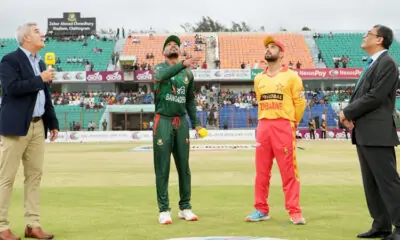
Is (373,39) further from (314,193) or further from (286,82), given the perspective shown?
(314,193)

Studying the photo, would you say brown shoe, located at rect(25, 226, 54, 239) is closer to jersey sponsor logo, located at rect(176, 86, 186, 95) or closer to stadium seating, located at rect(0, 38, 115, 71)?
jersey sponsor logo, located at rect(176, 86, 186, 95)

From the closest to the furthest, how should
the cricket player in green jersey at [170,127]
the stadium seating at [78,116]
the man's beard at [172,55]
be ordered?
the cricket player in green jersey at [170,127], the man's beard at [172,55], the stadium seating at [78,116]

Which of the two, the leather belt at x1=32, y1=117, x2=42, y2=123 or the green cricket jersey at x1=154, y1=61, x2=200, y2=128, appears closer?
the leather belt at x1=32, y1=117, x2=42, y2=123

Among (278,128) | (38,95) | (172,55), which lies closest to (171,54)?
(172,55)

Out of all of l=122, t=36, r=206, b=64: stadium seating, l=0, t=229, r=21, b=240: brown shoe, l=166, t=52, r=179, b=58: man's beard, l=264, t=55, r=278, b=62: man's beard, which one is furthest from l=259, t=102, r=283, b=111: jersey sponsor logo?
l=122, t=36, r=206, b=64: stadium seating

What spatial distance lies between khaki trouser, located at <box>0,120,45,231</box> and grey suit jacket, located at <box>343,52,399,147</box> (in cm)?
332

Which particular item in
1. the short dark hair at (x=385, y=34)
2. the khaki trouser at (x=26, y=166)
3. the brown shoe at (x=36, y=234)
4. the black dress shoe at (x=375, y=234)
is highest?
the short dark hair at (x=385, y=34)

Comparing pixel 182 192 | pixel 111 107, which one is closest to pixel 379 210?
pixel 182 192

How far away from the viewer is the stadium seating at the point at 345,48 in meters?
58.1

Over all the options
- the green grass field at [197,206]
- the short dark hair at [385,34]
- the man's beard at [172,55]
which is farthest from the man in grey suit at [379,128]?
the man's beard at [172,55]

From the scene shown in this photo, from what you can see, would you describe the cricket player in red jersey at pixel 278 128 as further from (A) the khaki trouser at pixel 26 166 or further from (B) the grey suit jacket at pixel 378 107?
(A) the khaki trouser at pixel 26 166

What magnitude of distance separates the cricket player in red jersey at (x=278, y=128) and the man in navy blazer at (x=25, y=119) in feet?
8.57

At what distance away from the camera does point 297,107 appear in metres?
7.04

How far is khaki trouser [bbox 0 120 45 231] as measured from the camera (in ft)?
19.0
